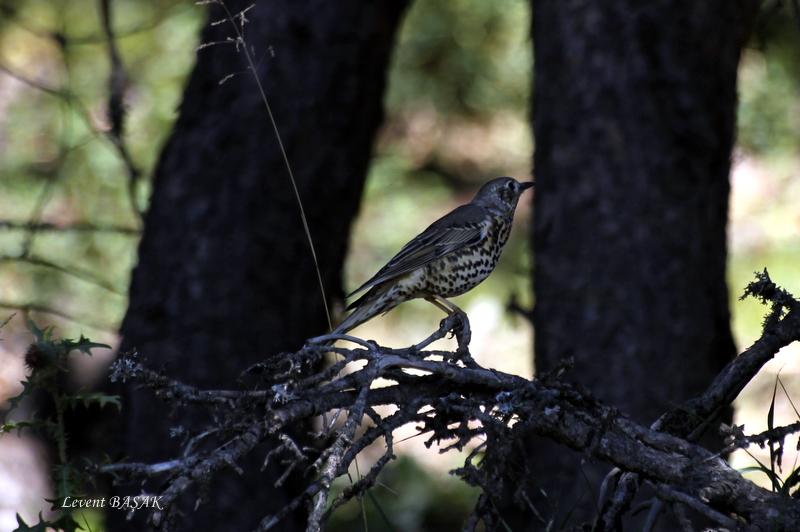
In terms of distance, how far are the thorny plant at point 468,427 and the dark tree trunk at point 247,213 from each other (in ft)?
6.29

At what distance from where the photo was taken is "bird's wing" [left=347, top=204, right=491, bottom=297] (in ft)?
11.4

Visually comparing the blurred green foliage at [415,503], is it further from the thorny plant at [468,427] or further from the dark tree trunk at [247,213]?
the thorny plant at [468,427]

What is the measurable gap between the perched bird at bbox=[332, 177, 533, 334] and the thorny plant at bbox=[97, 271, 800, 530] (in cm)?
124

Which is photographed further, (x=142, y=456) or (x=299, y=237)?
(x=299, y=237)

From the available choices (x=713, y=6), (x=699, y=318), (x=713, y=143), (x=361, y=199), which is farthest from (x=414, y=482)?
(x=713, y=6)

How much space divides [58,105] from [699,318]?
4.93m

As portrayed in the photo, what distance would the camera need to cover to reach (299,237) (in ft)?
13.6

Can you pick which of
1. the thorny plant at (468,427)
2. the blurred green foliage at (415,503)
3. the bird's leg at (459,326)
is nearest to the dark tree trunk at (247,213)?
the bird's leg at (459,326)

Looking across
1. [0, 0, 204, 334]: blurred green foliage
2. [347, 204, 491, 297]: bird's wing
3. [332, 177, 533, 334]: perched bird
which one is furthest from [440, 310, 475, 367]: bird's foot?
[0, 0, 204, 334]: blurred green foliage

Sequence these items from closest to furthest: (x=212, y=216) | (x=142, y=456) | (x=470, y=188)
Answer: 1. (x=142, y=456)
2. (x=212, y=216)
3. (x=470, y=188)

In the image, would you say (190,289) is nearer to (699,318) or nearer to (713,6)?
(699,318)

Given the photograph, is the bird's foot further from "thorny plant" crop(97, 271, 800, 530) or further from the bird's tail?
the bird's tail

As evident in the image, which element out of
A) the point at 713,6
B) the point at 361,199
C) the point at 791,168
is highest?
the point at 791,168

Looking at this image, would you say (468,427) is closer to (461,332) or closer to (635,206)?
(461,332)
